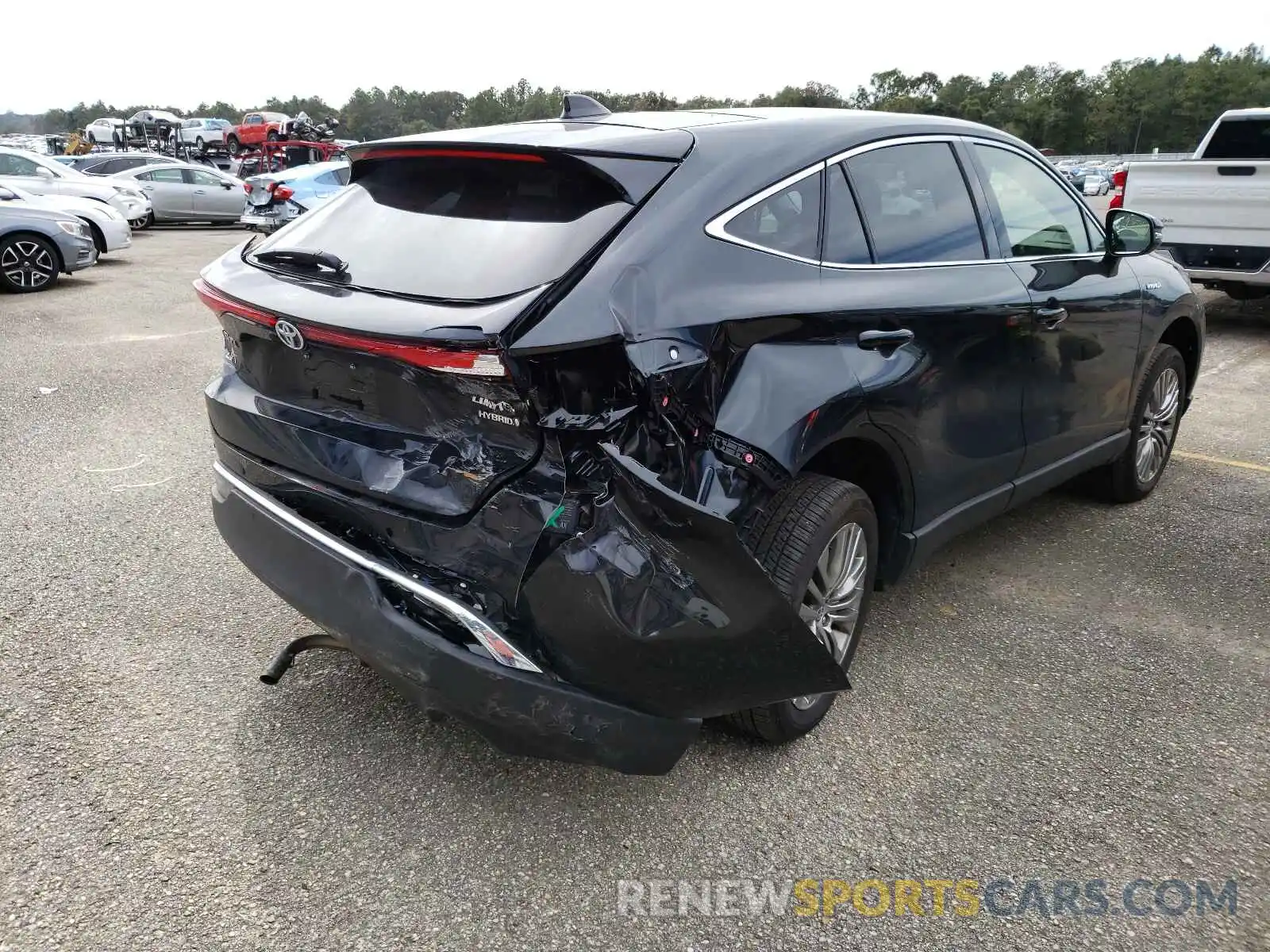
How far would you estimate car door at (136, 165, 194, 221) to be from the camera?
1980 centimetres

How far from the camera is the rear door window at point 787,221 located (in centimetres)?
256

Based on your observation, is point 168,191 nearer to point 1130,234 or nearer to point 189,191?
point 189,191

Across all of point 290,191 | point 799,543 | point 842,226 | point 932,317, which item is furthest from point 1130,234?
point 290,191

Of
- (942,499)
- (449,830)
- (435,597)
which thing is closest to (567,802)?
(449,830)

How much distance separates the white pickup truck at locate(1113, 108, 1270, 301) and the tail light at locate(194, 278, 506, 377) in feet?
27.4

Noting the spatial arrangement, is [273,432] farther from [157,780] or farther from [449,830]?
[449,830]

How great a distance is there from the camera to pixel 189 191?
20188mm

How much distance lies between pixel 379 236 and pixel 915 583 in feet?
8.48

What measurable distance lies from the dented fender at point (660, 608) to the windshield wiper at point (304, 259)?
3.33 feet

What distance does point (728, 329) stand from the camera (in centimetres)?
235

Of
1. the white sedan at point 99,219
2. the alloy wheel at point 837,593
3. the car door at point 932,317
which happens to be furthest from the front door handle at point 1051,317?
the white sedan at point 99,219

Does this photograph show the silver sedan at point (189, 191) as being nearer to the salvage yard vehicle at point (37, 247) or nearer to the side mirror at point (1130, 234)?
the salvage yard vehicle at point (37, 247)

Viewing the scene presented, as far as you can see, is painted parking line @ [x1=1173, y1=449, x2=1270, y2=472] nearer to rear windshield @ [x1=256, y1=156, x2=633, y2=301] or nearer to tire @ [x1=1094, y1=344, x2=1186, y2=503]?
tire @ [x1=1094, y1=344, x2=1186, y2=503]

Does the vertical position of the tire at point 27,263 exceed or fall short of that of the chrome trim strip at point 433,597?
it falls short
